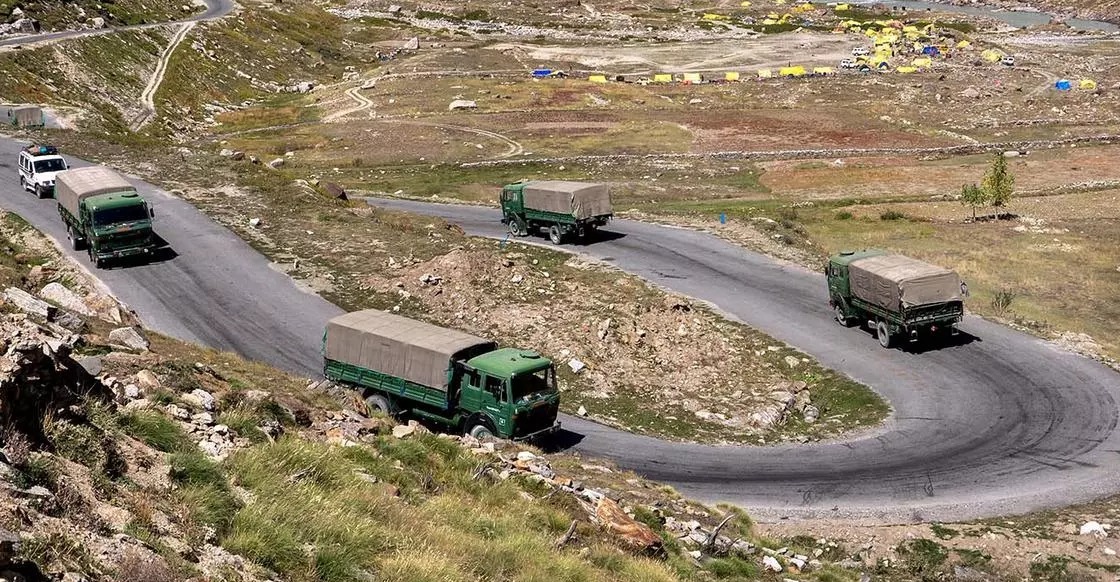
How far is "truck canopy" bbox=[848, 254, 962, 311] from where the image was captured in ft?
129

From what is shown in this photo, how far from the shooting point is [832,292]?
146ft

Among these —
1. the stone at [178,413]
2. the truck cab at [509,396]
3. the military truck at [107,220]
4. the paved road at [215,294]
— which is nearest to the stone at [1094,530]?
the truck cab at [509,396]

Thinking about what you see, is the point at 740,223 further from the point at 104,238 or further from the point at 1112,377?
→ the point at 104,238

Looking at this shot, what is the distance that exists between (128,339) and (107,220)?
20147mm

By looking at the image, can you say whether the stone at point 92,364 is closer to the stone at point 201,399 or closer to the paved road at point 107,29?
the stone at point 201,399

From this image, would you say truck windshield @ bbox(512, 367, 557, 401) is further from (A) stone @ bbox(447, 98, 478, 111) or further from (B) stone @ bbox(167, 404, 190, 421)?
(A) stone @ bbox(447, 98, 478, 111)

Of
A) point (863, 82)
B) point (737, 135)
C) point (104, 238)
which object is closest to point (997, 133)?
point (737, 135)

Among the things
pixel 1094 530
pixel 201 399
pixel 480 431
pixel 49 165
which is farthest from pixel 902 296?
pixel 49 165

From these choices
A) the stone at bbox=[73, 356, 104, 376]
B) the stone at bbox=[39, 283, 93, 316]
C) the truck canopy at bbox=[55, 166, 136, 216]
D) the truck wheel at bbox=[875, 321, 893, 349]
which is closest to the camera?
the stone at bbox=[73, 356, 104, 376]

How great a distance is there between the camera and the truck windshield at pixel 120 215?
149ft

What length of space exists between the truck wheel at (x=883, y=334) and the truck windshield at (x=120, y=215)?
110 feet

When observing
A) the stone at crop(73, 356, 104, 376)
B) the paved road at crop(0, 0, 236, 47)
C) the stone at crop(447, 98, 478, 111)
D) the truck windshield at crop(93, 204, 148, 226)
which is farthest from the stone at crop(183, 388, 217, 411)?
the paved road at crop(0, 0, 236, 47)

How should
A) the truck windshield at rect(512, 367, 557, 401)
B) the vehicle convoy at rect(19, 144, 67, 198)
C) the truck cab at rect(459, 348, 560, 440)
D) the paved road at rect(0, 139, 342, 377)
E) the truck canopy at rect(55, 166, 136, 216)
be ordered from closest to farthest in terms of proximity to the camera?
the truck cab at rect(459, 348, 560, 440), the truck windshield at rect(512, 367, 557, 401), the paved road at rect(0, 139, 342, 377), the truck canopy at rect(55, 166, 136, 216), the vehicle convoy at rect(19, 144, 67, 198)

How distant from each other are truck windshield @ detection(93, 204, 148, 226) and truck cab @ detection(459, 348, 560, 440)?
2418 cm
